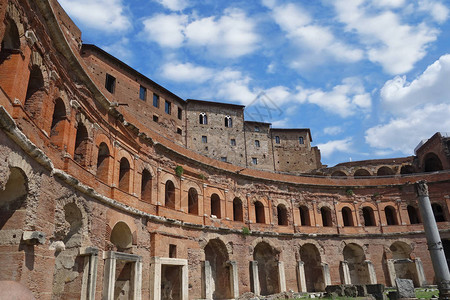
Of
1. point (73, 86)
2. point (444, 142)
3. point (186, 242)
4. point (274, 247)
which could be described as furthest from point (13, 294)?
point (444, 142)

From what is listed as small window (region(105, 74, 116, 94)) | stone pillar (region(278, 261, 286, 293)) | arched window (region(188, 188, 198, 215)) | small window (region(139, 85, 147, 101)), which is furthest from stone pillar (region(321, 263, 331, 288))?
small window (region(105, 74, 116, 94))

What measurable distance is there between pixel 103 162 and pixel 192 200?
24.4ft

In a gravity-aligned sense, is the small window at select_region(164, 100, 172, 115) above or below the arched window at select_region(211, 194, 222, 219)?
above

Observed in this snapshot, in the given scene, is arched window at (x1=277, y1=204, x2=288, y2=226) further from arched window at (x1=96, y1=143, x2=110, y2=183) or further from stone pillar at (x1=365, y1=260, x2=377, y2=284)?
arched window at (x1=96, y1=143, x2=110, y2=183)

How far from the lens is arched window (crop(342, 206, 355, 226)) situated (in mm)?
29406

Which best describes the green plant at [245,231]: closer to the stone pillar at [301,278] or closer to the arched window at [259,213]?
the arched window at [259,213]

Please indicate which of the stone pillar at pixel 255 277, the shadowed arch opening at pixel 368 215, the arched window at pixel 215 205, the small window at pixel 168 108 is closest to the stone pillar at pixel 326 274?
the stone pillar at pixel 255 277

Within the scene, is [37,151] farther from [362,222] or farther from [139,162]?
[362,222]

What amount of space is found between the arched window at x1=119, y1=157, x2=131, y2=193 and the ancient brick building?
0.20 feet

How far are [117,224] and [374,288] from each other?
44.1 feet

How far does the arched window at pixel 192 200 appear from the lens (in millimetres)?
20969

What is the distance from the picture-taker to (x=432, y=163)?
37938 millimetres

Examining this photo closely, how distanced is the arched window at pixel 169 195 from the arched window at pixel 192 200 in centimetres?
156

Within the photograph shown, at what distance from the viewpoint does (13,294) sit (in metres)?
6.38
